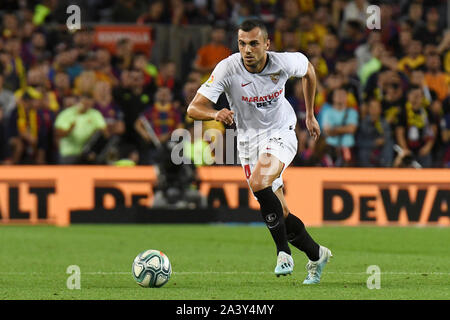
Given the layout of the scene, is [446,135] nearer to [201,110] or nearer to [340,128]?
[340,128]

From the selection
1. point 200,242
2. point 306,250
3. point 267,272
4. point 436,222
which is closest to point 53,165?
point 200,242

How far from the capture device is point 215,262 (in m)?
11.6

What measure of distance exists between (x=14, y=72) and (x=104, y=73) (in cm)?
151

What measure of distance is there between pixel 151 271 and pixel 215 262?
2.73 metres

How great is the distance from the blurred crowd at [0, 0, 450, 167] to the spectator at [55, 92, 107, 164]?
0.05ft

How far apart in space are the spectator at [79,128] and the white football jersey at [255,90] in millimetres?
8091

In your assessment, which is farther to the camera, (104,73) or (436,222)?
(104,73)

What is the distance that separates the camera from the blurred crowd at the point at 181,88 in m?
17.5

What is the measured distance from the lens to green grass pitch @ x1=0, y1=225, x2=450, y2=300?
8.57 meters

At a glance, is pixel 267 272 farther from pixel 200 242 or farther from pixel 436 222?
pixel 436 222

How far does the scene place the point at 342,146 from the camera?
696 inches

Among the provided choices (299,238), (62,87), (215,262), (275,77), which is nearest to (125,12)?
(62,87)

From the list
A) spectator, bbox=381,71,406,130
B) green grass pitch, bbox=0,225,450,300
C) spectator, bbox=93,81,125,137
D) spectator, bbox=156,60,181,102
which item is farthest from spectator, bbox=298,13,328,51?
green grass pitch, bbox=0,225,450,300
